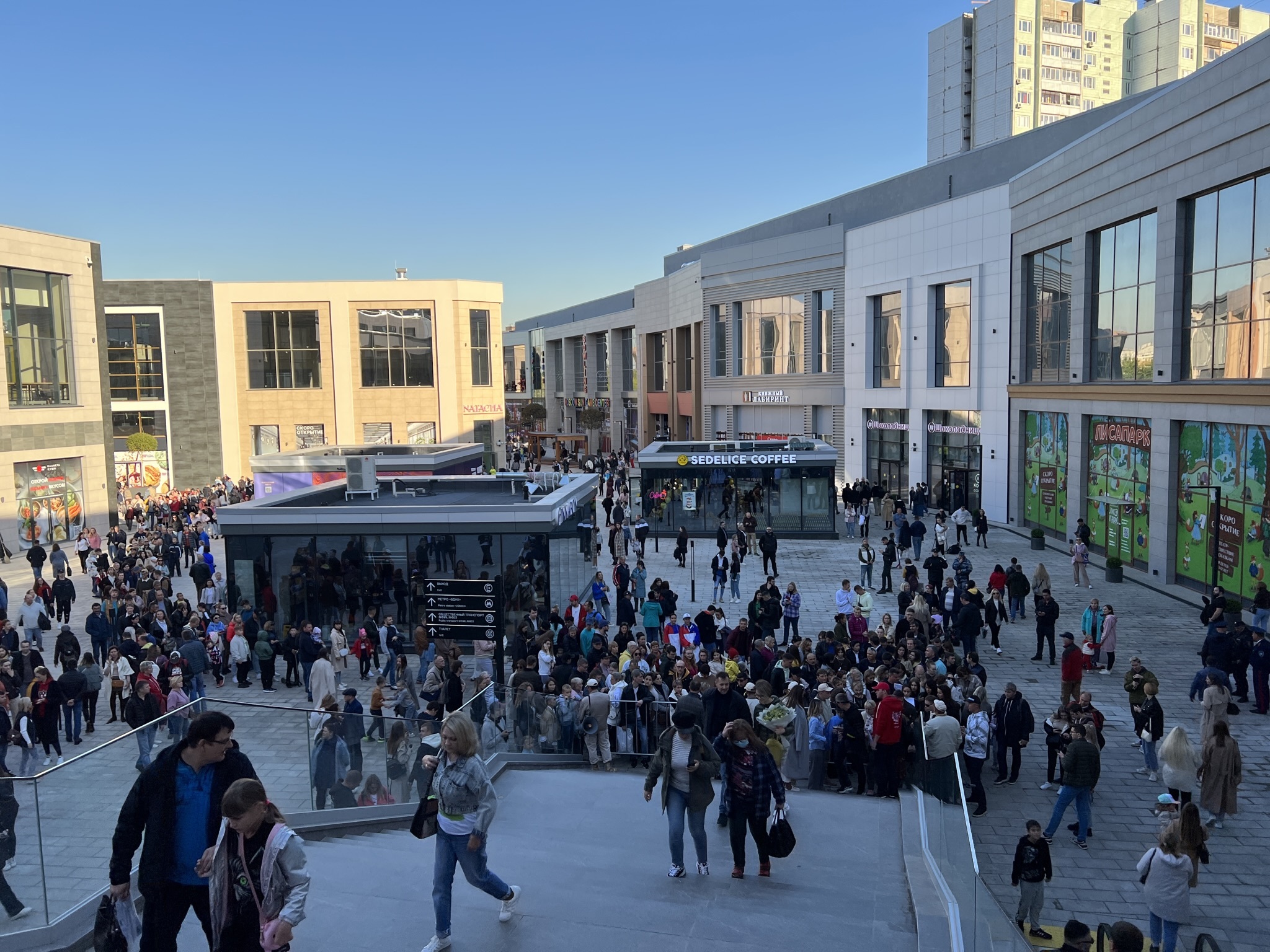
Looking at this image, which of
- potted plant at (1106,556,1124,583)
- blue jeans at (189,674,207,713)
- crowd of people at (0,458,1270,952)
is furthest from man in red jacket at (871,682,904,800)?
potted plant at (1106,556,1124,583)

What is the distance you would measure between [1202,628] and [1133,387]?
7645mm

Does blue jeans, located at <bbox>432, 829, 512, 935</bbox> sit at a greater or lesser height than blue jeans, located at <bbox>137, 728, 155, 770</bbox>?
lesser

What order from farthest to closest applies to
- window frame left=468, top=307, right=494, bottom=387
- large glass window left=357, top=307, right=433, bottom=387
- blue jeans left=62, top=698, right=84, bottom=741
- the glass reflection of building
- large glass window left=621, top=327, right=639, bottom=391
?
large glass window left=621, top=327, right=639, bottom=391
window frame left=468, top=307, right=494, bottom=387
large glass window left=357, top=307, right=433, bottom=387
the glass reflection of building
blue jeans left=62, top=698, right=84, bottom=741

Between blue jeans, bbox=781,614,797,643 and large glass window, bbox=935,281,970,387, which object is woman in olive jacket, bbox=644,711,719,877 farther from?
large glass window, bbox=935,281,970,387

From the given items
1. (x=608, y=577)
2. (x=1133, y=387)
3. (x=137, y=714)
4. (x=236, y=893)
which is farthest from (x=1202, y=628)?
(x=236, y=893)

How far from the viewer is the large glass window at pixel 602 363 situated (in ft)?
267

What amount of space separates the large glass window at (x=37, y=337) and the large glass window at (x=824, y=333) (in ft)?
101

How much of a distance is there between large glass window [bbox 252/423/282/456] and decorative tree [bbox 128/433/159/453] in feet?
19.0

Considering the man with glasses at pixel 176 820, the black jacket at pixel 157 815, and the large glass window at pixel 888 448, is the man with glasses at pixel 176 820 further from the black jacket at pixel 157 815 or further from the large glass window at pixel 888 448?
the large glass window at pixel 888 448

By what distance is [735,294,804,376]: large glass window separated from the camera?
46812mm

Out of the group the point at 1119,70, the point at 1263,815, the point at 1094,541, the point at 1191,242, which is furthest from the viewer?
the point at 1119,70

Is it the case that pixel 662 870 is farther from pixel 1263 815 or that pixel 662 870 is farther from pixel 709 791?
pixel 1263 815

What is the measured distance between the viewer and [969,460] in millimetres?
37406

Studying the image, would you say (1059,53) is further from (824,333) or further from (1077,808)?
(1077,808)
